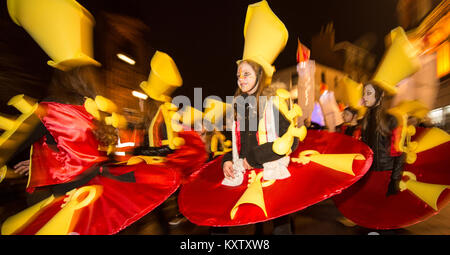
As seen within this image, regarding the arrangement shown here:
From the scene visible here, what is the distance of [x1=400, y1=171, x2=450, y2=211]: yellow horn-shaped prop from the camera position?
1946 millimetres

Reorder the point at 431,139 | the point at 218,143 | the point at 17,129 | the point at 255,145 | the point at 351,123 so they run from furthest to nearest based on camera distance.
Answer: the point at 218,143
the point at 351,123
the point at 431,139
the point at 255,145
the point at 17,129

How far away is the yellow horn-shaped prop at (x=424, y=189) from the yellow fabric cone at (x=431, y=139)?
36 centimetres

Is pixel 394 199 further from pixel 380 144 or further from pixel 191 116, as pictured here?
pixel 191 116

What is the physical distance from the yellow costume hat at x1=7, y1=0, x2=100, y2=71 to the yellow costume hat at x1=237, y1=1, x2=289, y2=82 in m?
1.24

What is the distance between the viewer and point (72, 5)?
154 cm

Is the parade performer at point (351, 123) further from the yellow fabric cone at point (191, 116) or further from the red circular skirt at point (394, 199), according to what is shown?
the yellow fabric cone at point (191, 116)

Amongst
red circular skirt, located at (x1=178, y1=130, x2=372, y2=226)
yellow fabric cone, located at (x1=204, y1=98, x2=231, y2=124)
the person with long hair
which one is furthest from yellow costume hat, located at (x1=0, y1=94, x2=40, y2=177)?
the person with long hair

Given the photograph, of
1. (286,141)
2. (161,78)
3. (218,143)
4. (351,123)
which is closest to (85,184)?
(286,141)

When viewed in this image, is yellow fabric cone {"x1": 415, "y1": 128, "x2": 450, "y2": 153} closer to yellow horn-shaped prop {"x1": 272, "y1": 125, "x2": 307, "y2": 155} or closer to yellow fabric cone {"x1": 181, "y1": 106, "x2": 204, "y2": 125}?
yellow horn-shaped prop {"x1": 272, "y1": 125, "x2": 307, "y2": 155}

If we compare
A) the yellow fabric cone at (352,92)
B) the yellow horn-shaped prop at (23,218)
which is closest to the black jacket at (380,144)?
the yellow fabric cone at (352,92)

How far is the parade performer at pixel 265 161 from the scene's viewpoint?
4.30 feet

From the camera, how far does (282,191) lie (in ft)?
4.49

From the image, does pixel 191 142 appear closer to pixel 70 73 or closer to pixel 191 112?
pixel 191 112

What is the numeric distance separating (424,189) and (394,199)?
0.26m
